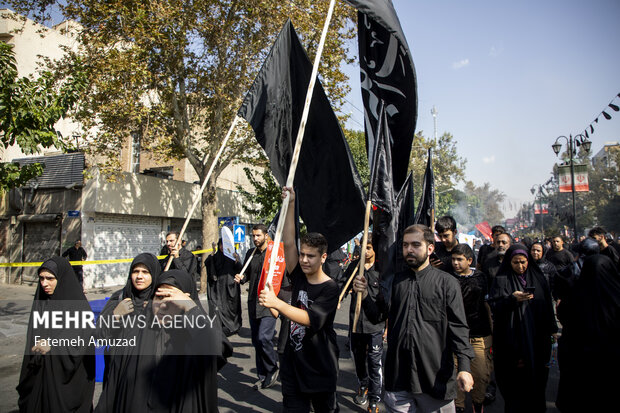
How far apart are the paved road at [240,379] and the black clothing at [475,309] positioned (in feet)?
3.77

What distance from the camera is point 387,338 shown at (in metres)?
3.15

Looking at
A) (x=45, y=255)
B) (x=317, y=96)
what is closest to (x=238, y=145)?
(x=45, y=255)

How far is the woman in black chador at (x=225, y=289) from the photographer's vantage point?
7.16 meters

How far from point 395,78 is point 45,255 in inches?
676

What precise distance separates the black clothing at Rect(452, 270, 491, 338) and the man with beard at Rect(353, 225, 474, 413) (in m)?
1.23

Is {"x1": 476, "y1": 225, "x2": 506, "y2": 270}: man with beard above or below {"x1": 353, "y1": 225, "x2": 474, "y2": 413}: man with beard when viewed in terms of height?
above

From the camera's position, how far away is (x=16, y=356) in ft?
21.2

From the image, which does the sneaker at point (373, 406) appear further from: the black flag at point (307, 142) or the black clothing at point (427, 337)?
the black flag at point (307, 142)

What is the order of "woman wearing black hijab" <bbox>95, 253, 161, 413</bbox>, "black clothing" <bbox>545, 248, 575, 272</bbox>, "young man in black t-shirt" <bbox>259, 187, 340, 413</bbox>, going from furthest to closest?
1. "black clothing" <bbox>545, 248, 575, 272</bbox>
2. "young man in black t-shirt" <bbox>259, 187, 340, 413</bbox>
3. "woman wearing black hijab" <bbox>95, 253, 161, 413</bbox>

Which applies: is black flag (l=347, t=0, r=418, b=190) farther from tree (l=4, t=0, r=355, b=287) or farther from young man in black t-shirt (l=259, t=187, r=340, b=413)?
tree (l=4, t=0, r=355, b=287)

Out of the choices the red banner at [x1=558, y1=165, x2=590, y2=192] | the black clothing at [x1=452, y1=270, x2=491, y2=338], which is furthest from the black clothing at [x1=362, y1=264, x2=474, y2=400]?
the red banner at [x1=558, y1=165, x2=590, y2=192]

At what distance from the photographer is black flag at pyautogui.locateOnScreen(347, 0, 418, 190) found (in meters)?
3.75

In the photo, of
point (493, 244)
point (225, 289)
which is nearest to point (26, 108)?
point (225, 289)

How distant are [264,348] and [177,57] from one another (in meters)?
10.3
